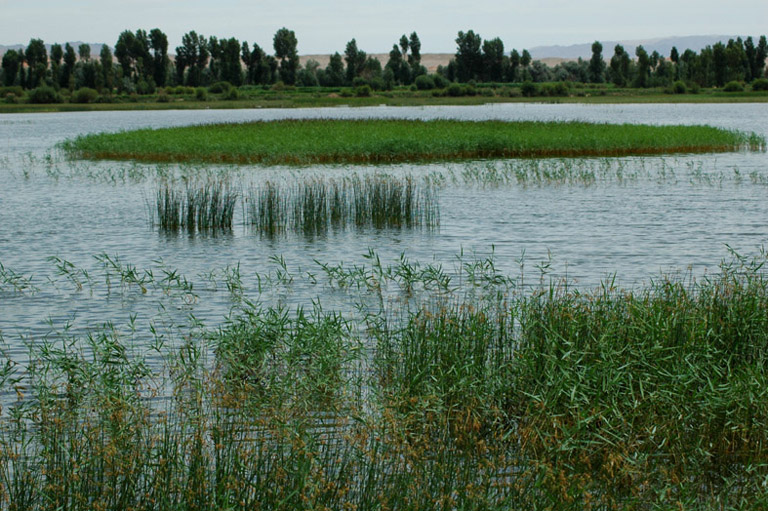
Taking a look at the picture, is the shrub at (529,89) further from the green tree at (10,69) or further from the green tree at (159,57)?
the green tree at (10,69)

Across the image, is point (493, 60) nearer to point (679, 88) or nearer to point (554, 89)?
point (554, 89)

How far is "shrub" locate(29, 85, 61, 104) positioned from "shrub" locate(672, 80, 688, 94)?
92.2 m

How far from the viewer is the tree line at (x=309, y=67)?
476ft

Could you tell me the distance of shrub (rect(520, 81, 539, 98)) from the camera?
13475 cm

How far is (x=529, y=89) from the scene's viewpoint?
13525cm

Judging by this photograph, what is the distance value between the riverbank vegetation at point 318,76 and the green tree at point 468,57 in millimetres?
214

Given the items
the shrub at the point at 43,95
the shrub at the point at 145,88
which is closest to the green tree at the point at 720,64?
the shrub at the point at 145,88

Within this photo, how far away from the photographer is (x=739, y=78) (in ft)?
481

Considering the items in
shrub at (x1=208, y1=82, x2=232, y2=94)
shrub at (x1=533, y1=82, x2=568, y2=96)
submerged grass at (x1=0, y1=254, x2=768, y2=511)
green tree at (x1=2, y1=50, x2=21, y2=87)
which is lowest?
submerged grass at (x1=0, y1=254, x2=768, y2=511)

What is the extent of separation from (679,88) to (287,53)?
92.2 metres

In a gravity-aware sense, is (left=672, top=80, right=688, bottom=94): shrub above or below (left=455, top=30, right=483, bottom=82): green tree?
below

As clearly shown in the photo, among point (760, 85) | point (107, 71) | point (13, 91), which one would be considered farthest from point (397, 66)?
point (13, 91)

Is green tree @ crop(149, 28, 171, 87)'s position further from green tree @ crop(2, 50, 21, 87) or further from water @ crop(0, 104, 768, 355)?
water @ crop(0, 104, 768, 355)

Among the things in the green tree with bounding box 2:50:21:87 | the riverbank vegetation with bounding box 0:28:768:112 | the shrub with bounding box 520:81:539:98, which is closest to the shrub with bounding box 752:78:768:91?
the riverbank vegetation with bounding box 0:28:768:112
